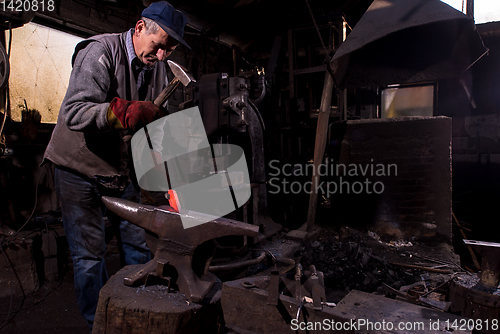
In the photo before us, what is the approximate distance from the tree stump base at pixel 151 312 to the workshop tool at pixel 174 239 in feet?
0.17

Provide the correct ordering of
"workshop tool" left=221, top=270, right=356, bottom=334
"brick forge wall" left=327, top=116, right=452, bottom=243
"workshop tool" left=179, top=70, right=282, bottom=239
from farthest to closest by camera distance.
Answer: "brick forge wall" left=327, top=116, right=452, bottom=243
"workshop tool" left=179, top=70, right=282, bottom=239
"workshop tool" left=221, top=270, right=356, bottom=334

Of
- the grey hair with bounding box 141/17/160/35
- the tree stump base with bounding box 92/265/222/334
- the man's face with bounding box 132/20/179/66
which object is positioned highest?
the grey hair with bounding box 141/17/160/35

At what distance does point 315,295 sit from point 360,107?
24.4 feet

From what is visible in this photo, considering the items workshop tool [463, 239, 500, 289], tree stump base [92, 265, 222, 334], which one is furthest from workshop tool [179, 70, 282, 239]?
workshop tool [463, 239, 500, 289]

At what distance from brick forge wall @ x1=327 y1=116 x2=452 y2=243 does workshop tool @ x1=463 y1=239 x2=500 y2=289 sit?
2497mm

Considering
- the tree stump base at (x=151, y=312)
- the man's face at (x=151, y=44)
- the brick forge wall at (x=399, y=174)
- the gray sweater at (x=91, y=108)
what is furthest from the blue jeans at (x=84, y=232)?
the brick forge wall at (x=399, y=174)

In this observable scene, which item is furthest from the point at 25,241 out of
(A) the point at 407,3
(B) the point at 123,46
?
(A) the point at 407,3

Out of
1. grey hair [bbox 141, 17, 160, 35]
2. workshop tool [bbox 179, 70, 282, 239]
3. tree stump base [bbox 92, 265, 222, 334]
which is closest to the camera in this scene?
tree stump base [bbox 92, 265, 222, 334]

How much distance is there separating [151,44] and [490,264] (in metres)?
2.34

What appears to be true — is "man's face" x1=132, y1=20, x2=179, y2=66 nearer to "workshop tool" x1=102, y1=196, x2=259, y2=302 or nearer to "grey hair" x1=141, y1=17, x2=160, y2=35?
"grey hair" x1=141, y1=17, x2=160, y2=35

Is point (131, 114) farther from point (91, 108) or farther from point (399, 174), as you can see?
point (399, 174)

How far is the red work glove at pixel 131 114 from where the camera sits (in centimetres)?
133

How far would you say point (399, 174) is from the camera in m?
4.01

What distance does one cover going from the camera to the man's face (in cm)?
177
